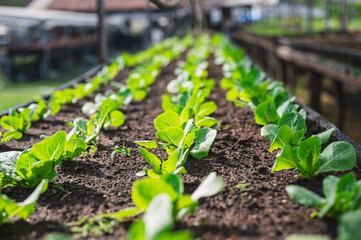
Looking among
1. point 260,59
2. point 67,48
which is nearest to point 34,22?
point 67,48

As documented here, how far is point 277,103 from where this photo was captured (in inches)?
78.0

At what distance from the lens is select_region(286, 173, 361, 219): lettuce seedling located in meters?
0.95

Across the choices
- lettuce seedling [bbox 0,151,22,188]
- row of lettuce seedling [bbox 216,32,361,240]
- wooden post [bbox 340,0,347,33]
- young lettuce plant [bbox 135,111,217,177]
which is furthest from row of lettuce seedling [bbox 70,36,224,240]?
wooden post [bbox 340,0,347,33]

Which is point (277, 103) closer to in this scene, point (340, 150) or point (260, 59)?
point (340, 150)

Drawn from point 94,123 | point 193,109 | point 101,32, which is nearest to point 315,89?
point 101,32

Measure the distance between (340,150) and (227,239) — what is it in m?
0.53

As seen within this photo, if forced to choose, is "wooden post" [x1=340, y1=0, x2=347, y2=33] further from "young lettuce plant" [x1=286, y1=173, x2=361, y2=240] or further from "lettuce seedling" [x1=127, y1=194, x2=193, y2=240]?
"lettuce seedling" [x1=127, y1=194, x2=193, y2=240]

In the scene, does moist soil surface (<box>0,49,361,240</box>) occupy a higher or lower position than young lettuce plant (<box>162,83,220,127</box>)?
lower

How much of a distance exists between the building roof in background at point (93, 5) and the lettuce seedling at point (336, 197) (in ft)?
83.6

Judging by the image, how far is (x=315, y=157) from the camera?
1254 mm

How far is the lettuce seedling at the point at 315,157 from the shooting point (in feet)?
4.01

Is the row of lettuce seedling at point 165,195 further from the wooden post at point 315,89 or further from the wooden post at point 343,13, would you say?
the wooden post at point 343,13

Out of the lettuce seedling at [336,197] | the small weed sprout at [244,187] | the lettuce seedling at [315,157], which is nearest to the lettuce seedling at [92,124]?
the small weed sprout at [244,187]

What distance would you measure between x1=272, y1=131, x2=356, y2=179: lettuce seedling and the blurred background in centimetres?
250
